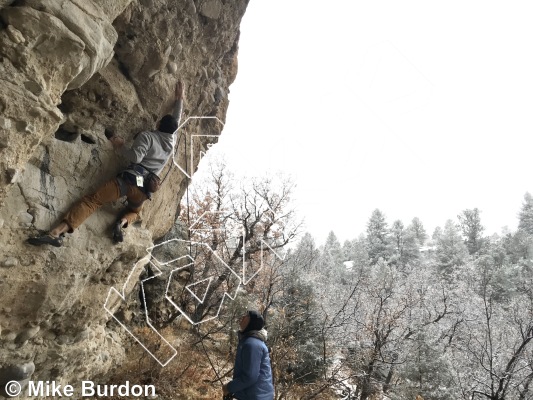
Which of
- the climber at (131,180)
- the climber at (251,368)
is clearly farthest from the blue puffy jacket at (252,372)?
the climber at (131,180)

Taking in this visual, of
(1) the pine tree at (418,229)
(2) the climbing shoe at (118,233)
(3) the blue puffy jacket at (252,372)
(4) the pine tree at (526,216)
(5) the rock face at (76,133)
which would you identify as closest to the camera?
(5) the rock face at (76,133)

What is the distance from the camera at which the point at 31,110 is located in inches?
116

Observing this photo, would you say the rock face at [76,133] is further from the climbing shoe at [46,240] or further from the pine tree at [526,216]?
the pine tree at [526,216]

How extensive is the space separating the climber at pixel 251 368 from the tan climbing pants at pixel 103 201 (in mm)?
2338

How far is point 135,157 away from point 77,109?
0.96 metres

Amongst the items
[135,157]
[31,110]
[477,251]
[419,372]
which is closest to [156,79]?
[135,157]

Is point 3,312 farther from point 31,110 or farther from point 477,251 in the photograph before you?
point 477,251

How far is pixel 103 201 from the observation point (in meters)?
4.27

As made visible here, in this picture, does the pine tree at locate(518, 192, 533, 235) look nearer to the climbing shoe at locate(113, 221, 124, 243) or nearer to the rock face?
the rock face

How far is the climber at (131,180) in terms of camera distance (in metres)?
4.02

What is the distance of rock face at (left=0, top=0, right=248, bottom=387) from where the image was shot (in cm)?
295

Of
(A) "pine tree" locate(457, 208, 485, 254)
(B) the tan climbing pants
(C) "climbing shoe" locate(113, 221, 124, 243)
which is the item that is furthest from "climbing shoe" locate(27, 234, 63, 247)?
(A) "pine tree" locate(457, 208, 485, 254)

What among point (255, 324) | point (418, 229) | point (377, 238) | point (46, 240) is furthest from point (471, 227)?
point (46, 240)

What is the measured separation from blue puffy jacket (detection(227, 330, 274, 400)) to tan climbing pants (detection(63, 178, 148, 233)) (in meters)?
2.46
